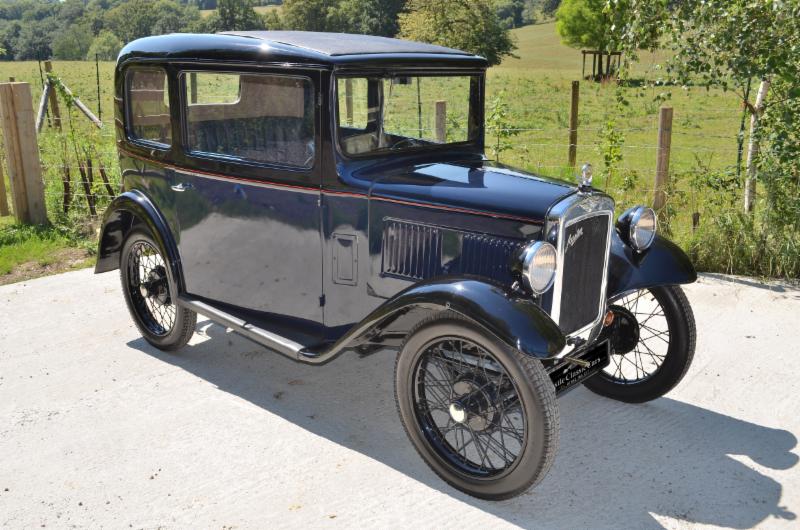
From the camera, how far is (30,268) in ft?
21.9

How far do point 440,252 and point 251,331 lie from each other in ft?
4.12

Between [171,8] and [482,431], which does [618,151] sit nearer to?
[482,431]

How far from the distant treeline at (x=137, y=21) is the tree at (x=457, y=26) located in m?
19.1

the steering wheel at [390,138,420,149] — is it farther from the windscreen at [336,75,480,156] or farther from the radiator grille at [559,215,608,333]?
the radiator grille at [559,215,608,333]

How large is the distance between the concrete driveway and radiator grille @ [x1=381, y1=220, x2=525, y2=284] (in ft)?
3.05

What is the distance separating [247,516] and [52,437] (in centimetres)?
136

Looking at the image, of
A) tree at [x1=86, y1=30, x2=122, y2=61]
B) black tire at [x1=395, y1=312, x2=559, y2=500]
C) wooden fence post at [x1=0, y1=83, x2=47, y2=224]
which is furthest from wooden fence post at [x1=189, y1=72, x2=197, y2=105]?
tree at [x1=86, y1=30, x2=122, y2=61]

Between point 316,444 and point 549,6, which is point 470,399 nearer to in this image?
point 316,444

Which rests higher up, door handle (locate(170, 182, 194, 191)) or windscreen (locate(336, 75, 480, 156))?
windscreen (locate(336, 75, 480, 156))

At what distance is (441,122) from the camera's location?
4.14 metres

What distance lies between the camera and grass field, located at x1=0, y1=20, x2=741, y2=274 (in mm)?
7578

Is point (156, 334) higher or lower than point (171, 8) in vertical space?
lower

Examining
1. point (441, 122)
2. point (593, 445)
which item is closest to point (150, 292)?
point (441, 122)

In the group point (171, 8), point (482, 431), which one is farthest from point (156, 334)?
point (171, 8)
